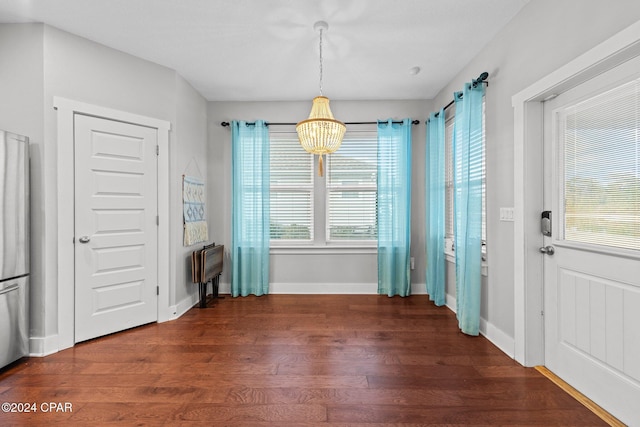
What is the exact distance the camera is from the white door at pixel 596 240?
1.60 meters

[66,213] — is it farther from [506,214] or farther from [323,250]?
[506,214]

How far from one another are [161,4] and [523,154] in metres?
2.91

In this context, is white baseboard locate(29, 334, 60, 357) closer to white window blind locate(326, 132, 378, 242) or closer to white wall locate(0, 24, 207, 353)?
white wall locate(0, 24, 207, 353)

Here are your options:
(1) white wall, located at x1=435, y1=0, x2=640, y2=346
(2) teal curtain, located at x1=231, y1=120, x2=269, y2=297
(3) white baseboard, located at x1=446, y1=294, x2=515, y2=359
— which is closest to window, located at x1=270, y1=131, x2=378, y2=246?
(2) teal curtain, located at x1=231, y1=120, x2=269, y2=297

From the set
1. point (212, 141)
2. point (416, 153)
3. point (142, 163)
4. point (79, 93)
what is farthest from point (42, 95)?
point (416, 153)

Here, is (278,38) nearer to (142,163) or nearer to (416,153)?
(142,163)

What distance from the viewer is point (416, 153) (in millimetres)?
4117

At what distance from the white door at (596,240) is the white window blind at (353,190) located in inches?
87.7

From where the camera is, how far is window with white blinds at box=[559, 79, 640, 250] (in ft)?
5.27

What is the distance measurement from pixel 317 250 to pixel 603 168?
3054 mm

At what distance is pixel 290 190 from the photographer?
421cm

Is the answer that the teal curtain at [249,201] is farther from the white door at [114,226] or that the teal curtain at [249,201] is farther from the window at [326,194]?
the white door at [114,226]

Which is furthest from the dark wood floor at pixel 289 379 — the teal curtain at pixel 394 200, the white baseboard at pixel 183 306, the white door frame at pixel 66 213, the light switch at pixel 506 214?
the light switch at pixel 506 214

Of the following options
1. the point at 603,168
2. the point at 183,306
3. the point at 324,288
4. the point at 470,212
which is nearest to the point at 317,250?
the point at 324,288
